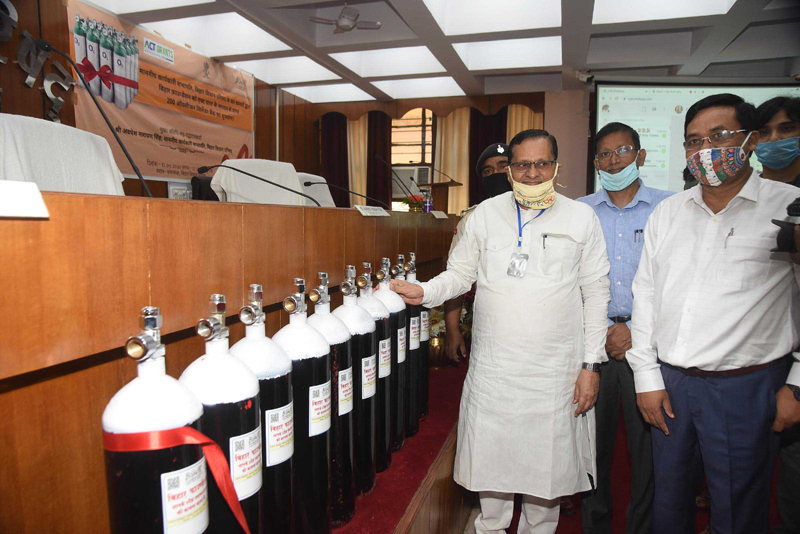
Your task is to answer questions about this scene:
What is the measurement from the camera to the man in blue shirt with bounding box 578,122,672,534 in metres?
1.78

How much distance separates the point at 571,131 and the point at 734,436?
17.5ft

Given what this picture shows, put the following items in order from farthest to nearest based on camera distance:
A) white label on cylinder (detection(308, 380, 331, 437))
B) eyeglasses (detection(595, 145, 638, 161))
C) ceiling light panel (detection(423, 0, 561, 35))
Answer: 1. ceiling light panel (detection(423, 0, 561, 35))
2. eyeglasses (detection(595, 145, 638, 161))
3. white label on cylinder (detection(308, 380, 331, 437))

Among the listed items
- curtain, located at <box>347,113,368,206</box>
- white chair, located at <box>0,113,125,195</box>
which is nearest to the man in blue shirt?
white chair, located at <box>0,113,125,195</box>

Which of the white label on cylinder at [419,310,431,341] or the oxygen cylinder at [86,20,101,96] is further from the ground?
the oxygen cylinder at [86,20,101,96]

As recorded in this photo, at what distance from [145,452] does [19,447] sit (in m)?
0.20

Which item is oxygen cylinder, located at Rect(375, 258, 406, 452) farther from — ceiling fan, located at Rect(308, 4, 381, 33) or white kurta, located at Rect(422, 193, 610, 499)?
ceiling fan, located at Rect(308, 4, 381, 33)

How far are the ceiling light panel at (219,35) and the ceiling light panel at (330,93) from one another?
72.9 inches

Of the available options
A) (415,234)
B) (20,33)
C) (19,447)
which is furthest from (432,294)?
(20,33)

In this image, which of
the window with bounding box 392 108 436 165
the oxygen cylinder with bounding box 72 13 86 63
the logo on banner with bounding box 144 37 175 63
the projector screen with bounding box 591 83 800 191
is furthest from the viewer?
the window with bounding box 392 108 436 165

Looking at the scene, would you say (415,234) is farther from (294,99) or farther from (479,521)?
(294,99)

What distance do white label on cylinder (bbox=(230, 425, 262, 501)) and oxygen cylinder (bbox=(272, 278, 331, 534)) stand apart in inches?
6.3

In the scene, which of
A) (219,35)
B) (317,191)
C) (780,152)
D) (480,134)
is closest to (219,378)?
(780,152)

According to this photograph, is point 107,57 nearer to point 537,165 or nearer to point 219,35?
point 219,35

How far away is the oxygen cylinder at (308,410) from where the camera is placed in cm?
89
